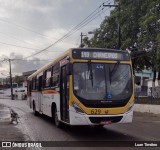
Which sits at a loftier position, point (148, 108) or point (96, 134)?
point (148, 108)

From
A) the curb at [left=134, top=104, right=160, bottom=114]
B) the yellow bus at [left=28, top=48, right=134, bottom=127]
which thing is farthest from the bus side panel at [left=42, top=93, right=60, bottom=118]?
the curb at [left=134, top=104, right=160, bottom=114]

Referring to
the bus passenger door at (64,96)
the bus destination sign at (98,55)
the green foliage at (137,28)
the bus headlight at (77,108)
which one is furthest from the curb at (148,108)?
the bus headlight at (77,108)

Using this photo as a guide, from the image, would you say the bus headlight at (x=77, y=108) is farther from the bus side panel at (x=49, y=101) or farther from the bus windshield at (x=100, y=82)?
the bus side panel at (x=49, y=101)

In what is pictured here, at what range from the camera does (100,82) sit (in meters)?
12.9

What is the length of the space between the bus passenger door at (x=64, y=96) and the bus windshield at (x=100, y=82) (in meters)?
0.68

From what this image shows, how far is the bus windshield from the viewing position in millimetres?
12727

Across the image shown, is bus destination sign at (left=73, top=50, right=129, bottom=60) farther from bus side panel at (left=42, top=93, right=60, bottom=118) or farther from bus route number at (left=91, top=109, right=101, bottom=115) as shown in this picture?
bus side panel at (left=42, top=93, right=60, bottom=118)

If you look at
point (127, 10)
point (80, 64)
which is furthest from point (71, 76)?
point (127, 10)

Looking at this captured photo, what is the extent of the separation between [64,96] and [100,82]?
171cm

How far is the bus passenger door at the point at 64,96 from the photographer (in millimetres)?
13319

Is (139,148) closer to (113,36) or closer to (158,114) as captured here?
(158,114)

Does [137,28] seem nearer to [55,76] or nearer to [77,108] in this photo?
[55,76]

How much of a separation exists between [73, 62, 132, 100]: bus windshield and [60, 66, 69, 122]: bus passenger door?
684 mm

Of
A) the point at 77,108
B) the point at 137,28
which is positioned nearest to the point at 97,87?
the point at 77,108
